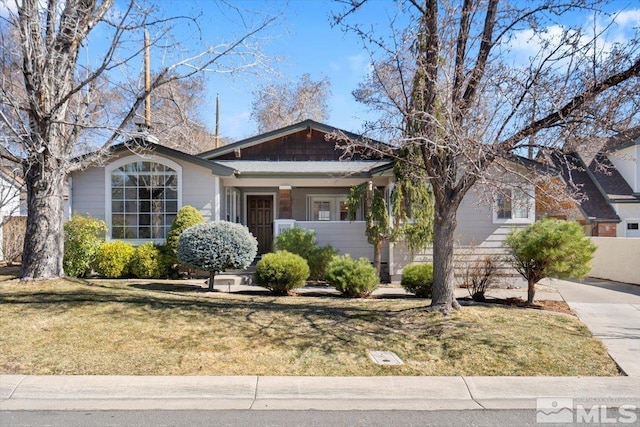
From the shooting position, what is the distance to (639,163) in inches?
786

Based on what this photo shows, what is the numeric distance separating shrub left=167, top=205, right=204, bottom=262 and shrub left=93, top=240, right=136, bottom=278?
43.6 inches

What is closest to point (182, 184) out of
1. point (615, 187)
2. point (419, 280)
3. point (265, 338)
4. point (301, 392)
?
point (419, 280)

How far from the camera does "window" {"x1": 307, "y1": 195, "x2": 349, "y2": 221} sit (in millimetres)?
18422

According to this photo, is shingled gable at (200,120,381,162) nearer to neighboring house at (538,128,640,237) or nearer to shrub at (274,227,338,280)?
shrub at (274,227,338,280)

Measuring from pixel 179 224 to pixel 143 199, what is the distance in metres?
1.87

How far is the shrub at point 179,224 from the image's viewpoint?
13250mm

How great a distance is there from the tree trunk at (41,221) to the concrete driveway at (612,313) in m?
10.1

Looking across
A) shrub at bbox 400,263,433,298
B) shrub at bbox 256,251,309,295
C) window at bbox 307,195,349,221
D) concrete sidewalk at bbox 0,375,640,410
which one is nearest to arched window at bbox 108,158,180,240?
shrub at bbox 256,251,309,295

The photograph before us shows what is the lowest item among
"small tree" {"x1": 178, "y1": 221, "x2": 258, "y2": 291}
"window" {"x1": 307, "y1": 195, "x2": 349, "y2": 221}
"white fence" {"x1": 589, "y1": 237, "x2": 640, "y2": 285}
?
"white fence" {"x1": 589, "y1": 237, "x2": 640, "y2": 285}

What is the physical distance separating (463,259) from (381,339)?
6.44 m

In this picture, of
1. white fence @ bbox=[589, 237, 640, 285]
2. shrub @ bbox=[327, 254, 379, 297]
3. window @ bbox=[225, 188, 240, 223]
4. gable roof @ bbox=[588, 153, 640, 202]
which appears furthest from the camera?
gable roof @ bbox=[588, 153, 640, 202]

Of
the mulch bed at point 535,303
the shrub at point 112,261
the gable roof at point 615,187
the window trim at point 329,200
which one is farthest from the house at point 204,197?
the gable roof at point 615,187

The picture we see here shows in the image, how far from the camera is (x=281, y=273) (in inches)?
436

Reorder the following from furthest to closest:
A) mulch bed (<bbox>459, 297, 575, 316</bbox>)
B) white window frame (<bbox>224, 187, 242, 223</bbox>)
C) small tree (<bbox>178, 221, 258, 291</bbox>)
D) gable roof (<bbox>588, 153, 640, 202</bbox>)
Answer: gable roof (<bbox>588, 153, 640, 202</bbox>)
white window frame (<bbox>224, 187, 242, 223</bbox>)
small tree (<bbox>178, 221, 258, 291</bbox>)
mulch bed (<bbox>459, 297, 575, 316</bbox>)
